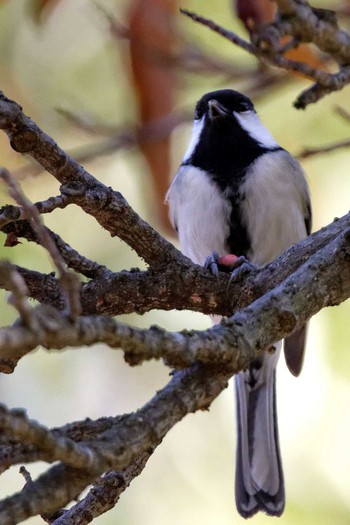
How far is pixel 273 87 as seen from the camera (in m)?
3.27

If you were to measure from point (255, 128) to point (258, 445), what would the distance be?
148 centimetres

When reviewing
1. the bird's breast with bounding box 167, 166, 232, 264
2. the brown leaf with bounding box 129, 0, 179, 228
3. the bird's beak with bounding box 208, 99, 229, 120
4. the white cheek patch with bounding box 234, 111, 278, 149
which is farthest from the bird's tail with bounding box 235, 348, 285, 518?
the brown leaf with bounding box 129, 0, 179, 228

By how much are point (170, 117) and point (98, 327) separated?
178 cm

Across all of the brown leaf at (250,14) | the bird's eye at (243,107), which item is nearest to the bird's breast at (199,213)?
the bird's eye at (243,107)

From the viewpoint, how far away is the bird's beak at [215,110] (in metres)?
4.06

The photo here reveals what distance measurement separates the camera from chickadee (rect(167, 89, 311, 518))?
3695 mm

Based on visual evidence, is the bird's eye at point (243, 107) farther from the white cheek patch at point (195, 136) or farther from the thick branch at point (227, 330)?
the thick branch at point (227, 330)

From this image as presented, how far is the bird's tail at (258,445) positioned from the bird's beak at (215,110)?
113 centimetres

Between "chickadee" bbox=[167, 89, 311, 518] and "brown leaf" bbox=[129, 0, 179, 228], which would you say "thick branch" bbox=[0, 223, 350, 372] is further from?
"chickadee" bbox=[167, 89, 311, 518]

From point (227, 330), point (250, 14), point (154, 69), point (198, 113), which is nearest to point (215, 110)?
point (198, 113)

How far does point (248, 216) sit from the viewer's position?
370 cm

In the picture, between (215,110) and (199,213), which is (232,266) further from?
(215,110)

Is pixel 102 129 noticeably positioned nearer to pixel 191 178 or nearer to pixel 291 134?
pixel 191 178

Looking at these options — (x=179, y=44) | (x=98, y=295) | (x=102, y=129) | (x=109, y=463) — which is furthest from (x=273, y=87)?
(x=109, y=463)
